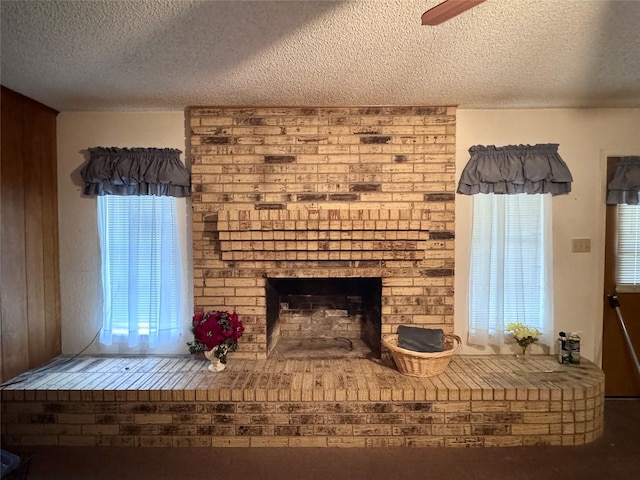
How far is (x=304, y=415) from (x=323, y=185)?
1583 millimetres

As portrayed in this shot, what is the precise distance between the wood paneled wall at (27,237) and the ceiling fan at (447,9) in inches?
105

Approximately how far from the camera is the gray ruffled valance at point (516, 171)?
95.2 inches

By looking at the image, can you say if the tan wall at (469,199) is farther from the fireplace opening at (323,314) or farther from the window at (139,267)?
the fireplace opening at (323,314)

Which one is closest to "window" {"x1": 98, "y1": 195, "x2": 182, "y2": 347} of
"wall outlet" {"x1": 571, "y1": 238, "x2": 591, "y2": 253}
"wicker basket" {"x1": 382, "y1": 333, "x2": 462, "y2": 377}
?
A: "wicker basket" {"x1": 382, "y1": 333, "x2": 462, "y2": 377}

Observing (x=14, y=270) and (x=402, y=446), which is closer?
(x=402, y=446)

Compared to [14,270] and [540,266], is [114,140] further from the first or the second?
[540,266]

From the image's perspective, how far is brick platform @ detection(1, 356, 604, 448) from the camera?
6.59ft

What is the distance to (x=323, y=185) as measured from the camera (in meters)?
2.45

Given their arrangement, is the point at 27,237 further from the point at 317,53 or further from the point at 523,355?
the point at 523,355

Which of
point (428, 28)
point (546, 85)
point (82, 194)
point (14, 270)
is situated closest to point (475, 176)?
point (546, 85)

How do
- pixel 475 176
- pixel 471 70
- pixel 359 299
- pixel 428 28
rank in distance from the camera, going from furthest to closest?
pixel 359 299
pixel 475 176
pixel 471 70
pixel 428 28

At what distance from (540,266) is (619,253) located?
0.64 meters

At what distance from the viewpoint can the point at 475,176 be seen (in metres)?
2.47

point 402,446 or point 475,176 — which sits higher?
point 475,176
